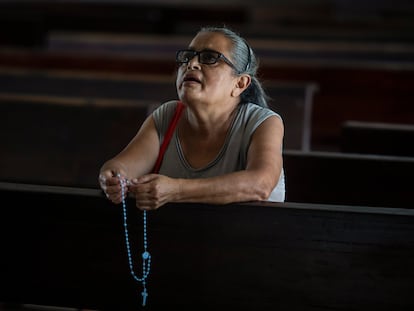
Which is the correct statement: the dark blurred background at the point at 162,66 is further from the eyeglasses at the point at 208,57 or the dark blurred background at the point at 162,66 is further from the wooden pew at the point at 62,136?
the eyeglasses at the point at 208,57

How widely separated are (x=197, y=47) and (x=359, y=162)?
0.76 metres

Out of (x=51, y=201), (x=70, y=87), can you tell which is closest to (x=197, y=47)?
(x=51, y=201)

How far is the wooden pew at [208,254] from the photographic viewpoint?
1.56 m

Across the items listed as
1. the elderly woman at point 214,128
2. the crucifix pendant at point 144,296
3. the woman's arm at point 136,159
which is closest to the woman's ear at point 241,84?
the elderly woman at point 214,128

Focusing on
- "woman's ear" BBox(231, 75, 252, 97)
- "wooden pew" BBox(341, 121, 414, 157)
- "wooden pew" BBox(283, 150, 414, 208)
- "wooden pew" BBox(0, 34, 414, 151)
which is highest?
"wooden pew" BBox(0, 34, 414, 151)

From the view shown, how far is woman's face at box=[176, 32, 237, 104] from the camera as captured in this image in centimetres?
181

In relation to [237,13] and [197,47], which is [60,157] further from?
[237,13]

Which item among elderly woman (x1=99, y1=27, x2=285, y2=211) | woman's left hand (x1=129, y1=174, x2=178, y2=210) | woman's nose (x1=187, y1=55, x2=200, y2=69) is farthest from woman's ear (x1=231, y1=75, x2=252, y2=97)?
woman's left hand (x1=129, y1=174, x2=178, y2=210)

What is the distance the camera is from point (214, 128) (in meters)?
1.89

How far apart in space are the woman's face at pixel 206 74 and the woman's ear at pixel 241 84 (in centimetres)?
4

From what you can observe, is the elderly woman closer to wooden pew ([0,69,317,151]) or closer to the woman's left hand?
the woman's left hand

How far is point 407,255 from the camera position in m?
1.55

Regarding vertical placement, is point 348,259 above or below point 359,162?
below

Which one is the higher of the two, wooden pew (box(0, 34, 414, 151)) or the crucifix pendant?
wooden pew (box(0, 34, 414, 151))
